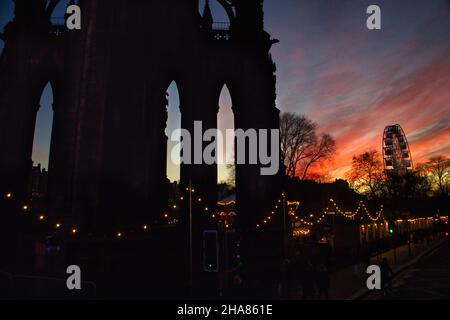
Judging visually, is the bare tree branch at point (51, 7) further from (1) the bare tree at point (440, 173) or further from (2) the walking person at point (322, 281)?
(1) the bare tree at point (440, 173)

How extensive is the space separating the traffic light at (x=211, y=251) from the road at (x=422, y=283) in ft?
25.3

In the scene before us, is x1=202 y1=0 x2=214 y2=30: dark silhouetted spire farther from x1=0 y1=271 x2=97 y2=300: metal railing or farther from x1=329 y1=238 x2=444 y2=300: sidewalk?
x1=0 y1=271 x2=97 y2=300: metal railing

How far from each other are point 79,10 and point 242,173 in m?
15.0

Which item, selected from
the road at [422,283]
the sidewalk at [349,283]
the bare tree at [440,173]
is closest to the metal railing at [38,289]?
the sidewalk at [349,283]

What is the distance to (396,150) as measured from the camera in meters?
56.7

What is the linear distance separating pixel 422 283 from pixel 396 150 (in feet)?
158

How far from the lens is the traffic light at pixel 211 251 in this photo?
314 inches

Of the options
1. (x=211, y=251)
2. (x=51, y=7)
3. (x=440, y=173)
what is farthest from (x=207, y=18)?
(x=440, y=173)

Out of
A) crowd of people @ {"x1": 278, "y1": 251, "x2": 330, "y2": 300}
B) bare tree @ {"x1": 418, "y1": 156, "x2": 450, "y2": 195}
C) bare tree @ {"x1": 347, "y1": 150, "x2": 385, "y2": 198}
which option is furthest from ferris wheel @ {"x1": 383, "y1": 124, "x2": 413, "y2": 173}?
crowd of people @ {"x1": 278, "y1": 251, "x2": 330, "y2": 300}

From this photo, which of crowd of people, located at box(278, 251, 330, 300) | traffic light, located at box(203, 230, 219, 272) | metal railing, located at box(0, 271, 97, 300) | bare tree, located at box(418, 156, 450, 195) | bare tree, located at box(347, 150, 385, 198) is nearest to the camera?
traffic light, located at box(203, 230, 219, 272)

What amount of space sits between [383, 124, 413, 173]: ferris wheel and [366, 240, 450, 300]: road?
37.8 metres

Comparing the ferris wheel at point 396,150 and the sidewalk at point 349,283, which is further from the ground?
the ferris wheel at point 396,150

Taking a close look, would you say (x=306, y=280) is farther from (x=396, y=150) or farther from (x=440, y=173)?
(x=440, y=173)

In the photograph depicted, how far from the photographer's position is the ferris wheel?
55.1 m
